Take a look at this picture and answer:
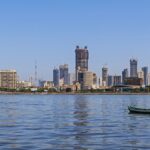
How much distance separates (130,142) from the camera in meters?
47.2

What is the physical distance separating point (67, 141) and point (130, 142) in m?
6.05

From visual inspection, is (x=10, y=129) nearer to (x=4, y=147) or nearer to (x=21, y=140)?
(x=21, y=140)

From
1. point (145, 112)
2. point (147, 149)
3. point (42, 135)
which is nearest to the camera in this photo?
point (147, 149)

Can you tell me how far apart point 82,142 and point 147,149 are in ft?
24.7

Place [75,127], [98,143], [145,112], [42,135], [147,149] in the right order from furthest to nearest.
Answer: [145,112] → [75,127] → [42,135] → [98,143] → [147,149]

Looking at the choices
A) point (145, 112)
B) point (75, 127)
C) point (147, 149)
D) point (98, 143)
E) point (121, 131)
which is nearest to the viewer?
point (147, 149)

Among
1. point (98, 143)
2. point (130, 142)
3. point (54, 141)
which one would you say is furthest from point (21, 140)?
point (130, 142)

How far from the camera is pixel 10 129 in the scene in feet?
196

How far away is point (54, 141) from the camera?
157 feet

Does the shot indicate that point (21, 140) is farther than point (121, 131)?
No

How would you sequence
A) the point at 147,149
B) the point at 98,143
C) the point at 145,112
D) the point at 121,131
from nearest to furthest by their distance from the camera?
1. the point at 147,149
2. the point at 98,143
3. the point at 121,131
4. the point at 145,112

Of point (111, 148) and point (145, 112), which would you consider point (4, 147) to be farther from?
point (145, 112)

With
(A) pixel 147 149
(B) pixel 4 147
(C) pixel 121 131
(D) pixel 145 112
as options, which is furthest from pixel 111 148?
(D) pixel 145 112

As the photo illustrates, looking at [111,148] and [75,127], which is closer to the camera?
[111,148]
